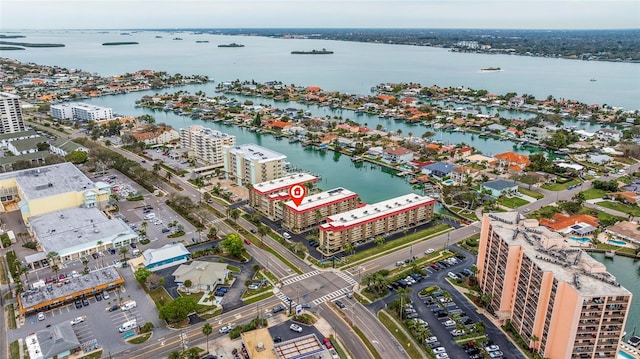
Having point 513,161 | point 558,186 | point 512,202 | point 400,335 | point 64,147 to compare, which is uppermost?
point 64,147

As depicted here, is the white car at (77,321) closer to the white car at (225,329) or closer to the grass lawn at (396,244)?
the white car at (225,329)

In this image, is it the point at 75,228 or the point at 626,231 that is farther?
the point at 626,231

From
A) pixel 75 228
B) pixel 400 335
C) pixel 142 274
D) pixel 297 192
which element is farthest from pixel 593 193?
pixel 75 228

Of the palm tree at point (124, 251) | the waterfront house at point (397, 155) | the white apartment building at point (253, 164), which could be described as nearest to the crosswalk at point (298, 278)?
the palm tree at point (124, 251)

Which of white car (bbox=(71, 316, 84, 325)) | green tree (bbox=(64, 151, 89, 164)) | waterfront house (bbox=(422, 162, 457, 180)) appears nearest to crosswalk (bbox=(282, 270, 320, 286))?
white car (bbox=(71, 316, 84, 325))

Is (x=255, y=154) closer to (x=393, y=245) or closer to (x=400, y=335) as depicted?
(x=393, y=245)

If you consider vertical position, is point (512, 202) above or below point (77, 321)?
above

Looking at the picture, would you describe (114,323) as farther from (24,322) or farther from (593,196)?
(593,196)
